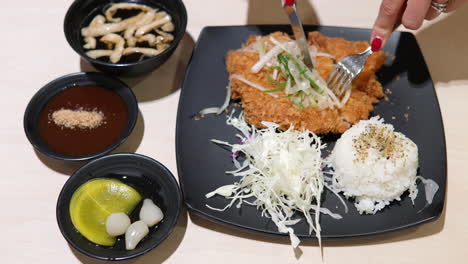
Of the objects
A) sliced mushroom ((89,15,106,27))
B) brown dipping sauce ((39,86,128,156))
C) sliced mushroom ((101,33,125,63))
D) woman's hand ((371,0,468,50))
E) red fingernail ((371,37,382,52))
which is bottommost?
brown dipping sauce ((39,86,128,156))

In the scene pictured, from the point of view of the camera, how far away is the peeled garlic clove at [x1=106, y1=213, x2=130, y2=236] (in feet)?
7.50

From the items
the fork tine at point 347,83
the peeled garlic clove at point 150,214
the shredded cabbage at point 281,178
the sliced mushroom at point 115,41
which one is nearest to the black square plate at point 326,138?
the shredded cabbage at point 281,178

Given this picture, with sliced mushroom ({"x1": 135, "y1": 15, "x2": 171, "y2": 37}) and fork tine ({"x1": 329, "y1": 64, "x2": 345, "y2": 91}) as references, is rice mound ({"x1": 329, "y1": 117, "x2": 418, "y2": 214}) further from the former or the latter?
sliced mushroom ({"x1": 135, "y1": 15, "x2": 171, "y2": 37})

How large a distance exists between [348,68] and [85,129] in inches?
68.4

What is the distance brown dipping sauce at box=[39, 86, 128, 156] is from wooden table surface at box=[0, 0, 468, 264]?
0.19 m

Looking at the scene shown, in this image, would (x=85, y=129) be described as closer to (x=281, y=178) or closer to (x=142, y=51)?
(x=142, y=51)

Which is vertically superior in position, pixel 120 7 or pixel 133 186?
pixel 120 7

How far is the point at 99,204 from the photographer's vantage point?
2377 millimetres

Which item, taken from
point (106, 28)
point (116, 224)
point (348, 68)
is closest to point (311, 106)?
point (348, 68)

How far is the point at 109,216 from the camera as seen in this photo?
2338 mm

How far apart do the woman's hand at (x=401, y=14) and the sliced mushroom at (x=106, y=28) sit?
171cm

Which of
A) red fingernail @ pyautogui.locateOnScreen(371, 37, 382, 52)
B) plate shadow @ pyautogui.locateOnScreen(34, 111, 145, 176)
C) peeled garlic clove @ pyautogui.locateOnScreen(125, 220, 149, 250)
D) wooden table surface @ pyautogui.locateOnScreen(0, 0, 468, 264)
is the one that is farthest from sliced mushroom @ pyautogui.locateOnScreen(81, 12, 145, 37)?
red fingernail @ pyautogui.locateOnScreen(371, 37, 382, 52)

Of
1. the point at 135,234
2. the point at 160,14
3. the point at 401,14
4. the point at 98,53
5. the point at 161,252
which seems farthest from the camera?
the point at 160,14

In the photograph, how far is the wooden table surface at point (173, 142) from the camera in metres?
2.42
